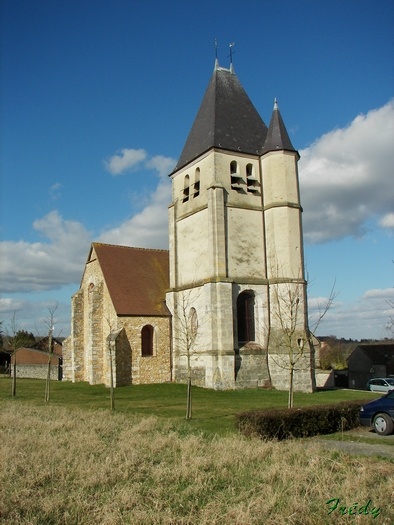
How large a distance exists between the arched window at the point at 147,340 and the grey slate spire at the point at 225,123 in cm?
988

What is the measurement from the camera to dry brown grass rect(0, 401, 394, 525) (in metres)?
6.36

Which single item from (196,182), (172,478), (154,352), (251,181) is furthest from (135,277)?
(172,478)

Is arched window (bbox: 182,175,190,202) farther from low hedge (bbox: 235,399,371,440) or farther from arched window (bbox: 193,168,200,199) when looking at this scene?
low hedge (bbox: 235,399,371,440)

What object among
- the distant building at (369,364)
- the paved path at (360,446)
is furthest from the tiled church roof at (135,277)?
the distant building at (369,364)

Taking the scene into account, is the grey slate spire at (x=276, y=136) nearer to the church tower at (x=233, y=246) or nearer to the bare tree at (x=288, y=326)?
the church tower at (x=233, y=246)

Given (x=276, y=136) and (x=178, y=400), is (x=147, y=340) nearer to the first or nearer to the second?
(x=178, y=400)

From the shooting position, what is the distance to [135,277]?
29.2m

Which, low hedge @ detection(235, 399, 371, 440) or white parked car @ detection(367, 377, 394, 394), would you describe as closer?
low hedge @ detection(235, 399, 371, 440)

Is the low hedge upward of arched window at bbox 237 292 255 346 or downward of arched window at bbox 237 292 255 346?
downward

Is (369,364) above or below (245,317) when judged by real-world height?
below

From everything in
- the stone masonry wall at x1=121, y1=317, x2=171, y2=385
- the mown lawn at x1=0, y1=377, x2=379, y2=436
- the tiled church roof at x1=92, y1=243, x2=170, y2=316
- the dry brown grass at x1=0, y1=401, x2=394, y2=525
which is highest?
the tiled church roof at x1=92, y1=243, x2=170, y2=316

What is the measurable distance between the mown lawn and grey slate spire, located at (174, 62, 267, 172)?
13.1 m

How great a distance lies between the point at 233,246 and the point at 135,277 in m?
6.87

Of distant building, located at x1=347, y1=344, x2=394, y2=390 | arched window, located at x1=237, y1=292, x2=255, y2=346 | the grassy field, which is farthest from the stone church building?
distant building, located at x1=347, y1=344, x2=394, y2=390
